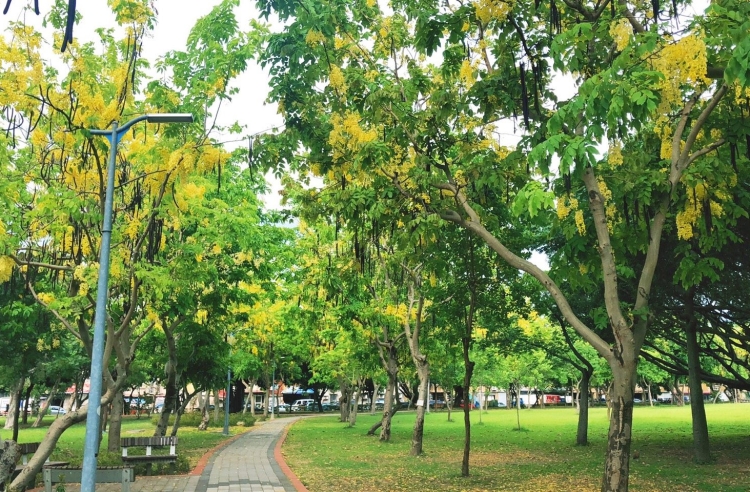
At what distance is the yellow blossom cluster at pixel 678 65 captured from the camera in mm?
7031

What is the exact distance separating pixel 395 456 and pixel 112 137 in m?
12.5

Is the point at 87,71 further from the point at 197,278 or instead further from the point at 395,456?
the point at 395,456

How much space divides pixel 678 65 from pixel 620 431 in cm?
442

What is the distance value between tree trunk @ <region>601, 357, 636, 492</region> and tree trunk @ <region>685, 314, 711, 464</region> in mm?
7686

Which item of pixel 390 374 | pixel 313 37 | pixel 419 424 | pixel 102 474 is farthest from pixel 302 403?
pixel 313 37

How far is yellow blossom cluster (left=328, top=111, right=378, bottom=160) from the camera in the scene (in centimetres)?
1004

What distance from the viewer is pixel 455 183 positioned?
1037 cm

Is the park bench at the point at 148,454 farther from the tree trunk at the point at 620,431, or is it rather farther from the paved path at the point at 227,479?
the tree trunk at the point at 620,431

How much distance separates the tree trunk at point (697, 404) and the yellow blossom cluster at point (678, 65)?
8810 mm

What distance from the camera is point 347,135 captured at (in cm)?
1035

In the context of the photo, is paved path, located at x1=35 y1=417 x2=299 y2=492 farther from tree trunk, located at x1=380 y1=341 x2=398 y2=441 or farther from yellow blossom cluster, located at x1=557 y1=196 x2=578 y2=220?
yellow blossom cluster, located at x1=557 y1=196 x2=578 y2=220

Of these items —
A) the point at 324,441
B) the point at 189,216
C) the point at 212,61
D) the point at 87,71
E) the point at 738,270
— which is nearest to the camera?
the point at 87,71

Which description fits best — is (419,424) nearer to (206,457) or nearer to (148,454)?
(206,457)

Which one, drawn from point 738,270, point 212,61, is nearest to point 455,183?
point 212,61
